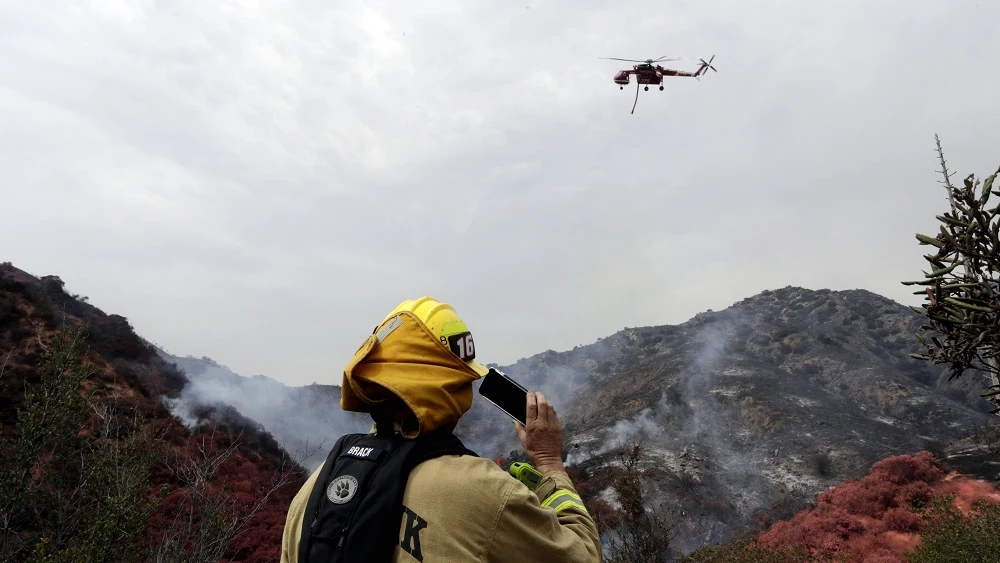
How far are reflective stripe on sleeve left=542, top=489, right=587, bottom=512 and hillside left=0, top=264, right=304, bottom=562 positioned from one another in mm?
5909

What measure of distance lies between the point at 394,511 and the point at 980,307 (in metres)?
2.60

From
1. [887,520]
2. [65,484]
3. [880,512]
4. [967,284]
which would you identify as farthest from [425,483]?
[880,512]

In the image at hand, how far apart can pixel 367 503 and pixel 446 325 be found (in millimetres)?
531

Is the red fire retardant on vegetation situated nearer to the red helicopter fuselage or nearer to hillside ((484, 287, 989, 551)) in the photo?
Answer: hillside ((484, 287, 989, 551))

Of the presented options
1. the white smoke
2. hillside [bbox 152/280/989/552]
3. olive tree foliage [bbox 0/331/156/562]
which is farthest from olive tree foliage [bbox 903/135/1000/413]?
the white smoke

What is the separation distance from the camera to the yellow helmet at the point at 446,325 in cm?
154

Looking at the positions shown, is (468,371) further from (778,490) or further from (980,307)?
(778,490)

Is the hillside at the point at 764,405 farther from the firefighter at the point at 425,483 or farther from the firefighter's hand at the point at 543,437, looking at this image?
the firefighter at the point at 425,483

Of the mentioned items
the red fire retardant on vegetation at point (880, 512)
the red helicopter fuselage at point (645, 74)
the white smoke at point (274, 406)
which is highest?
the red helicopter fuselage at point (645, 74)

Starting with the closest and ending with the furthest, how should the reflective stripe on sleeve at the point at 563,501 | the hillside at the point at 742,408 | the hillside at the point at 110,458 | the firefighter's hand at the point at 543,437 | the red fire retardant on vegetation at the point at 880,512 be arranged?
1. the reflective stripe on sleeve at the point at 563,501
2. the firefighter's hand at the point at 543,437
3. the hillside at the point at 110,458
4. the red fire retardant on vegetation at the point at 880,512
5. the hillside at the point at 742,408

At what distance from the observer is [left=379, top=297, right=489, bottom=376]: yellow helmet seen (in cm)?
154

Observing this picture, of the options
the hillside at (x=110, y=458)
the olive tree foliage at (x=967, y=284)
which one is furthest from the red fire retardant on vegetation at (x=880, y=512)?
the hillside at (x=110, y=458)

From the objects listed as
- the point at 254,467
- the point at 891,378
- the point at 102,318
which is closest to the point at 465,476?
the point at 254,467

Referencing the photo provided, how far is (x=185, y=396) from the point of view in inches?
861
